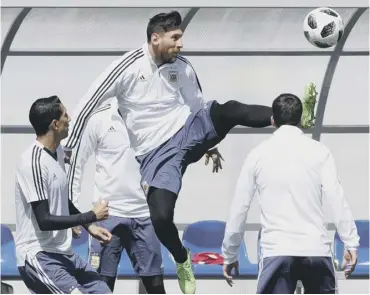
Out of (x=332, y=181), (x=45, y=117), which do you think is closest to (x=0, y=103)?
(x=45, y=117)

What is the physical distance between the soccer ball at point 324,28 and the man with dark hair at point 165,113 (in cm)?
146

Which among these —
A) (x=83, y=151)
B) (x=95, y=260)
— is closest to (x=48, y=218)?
(x=95, y=260)

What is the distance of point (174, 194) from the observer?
8.24m

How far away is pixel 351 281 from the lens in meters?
11.5

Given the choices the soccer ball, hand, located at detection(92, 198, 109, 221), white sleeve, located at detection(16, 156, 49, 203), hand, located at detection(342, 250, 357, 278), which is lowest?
hand, located at detection(342, 250, 357, 278)

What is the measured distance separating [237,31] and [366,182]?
1769 millimetres

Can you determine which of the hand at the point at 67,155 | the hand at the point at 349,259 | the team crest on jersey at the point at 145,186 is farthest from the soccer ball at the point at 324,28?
the hand at the point at 349,259

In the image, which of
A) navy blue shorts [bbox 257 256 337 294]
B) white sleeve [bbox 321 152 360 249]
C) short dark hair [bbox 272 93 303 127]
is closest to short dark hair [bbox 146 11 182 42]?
short dark hair [bbox 272 93 303 127]

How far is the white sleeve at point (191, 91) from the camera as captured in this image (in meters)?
8.55

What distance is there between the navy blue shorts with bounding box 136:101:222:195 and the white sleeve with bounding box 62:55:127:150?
0.46 metres

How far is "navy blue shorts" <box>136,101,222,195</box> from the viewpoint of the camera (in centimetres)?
839

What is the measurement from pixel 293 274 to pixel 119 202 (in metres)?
2.30

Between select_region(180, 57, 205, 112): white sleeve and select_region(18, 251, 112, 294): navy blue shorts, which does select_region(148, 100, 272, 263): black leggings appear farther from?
select_region(18, 251, 112, 294): navy blue shorts

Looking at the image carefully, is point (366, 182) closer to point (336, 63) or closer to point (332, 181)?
point (336, 63)
